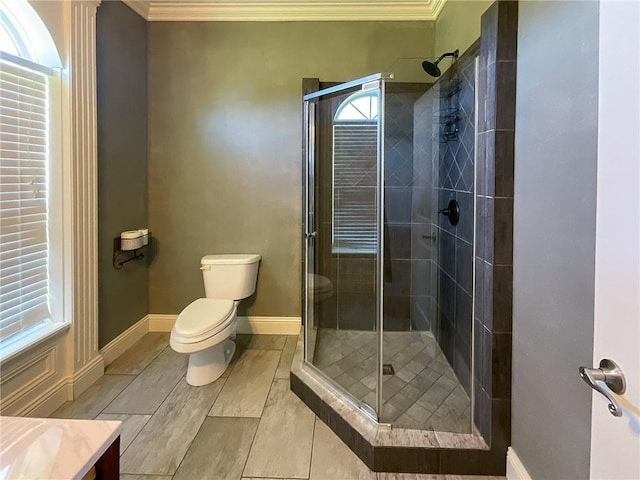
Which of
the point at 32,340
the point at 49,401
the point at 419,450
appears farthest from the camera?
the point at 49,401

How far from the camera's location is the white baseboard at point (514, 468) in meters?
1.59

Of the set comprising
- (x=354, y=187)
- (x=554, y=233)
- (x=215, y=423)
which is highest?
(x=354, y=187)

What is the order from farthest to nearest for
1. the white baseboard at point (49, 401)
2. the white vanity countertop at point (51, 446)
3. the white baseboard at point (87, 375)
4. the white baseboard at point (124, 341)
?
the white baseboard at point (124, 341), the white baseboard at point (87, 375), the white baseboard at point (49, 401), the white vanity countertop at point (51, 446)

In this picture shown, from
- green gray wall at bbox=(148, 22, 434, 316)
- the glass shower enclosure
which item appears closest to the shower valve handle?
the glass shower enclosure

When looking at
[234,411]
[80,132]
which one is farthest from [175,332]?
[80,132]

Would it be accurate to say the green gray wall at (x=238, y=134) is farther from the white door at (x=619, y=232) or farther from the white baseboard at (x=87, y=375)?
the white door at (x=619, y=232)

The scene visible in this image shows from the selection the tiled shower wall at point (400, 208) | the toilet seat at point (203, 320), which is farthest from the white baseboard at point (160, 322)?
the tiled shower wall at point (400, 208)

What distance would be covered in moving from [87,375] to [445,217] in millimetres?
2528

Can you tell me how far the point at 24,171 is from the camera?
213 cm

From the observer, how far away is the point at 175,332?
7.94 ft

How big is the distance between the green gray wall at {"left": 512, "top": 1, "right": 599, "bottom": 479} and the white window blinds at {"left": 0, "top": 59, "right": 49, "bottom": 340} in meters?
2.42

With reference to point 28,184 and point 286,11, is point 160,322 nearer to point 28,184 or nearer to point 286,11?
point 28,184

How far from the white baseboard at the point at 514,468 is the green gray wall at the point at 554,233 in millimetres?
34

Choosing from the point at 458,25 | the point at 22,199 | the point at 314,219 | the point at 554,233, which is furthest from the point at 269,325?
the point at 458,25
